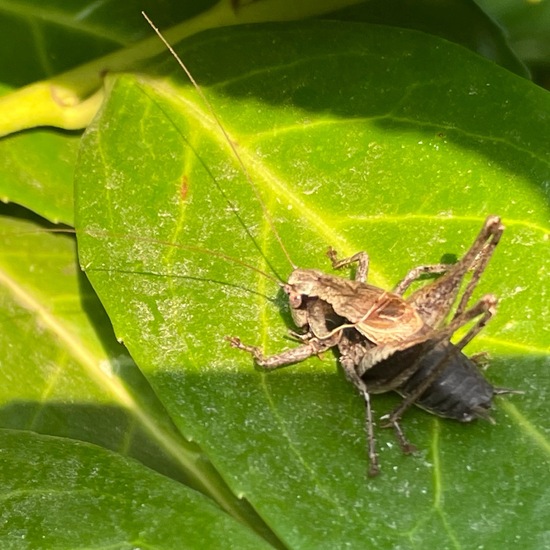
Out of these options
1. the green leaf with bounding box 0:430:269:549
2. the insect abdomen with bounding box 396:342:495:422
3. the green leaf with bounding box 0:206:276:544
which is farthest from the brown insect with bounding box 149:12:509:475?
the green leaf with bounding box 0:206:276:544

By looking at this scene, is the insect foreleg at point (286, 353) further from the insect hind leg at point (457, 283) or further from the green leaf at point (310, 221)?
the insect hind leg at point (457, 283)

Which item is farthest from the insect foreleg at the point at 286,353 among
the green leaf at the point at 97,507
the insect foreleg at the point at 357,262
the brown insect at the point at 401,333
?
the green leaf at the point at 97,507

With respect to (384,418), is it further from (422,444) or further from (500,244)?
(500,244)

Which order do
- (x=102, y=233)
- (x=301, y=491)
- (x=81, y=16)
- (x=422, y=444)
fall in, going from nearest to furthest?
(x=301, y=491)
(x=422, y=444)
(x=102, y=233)
(x=81, y=16)

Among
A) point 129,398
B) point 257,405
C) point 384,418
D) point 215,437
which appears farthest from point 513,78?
point 129,398

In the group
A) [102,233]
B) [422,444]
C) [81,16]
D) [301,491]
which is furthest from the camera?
[81,16]

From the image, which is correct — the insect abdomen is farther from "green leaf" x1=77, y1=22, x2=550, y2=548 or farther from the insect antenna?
the insect antenna
